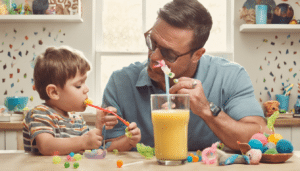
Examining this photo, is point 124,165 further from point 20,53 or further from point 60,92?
point 20,53

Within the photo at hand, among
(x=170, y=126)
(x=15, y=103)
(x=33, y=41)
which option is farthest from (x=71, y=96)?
(x=33, y=41)

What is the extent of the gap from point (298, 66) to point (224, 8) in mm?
1018

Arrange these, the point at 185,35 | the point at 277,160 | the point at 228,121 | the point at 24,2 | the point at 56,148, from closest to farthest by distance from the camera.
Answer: the point at 277,160
the point at 56,148
the point at 228,121
the point at 185,35
the point at 24,2

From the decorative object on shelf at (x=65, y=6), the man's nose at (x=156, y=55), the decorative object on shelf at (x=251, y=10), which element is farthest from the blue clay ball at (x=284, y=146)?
the decorative object on shelf at (x=65, y=6)

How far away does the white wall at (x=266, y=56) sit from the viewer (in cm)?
359

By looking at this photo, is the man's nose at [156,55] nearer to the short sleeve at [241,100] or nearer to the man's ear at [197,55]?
the man's ear at [197,55]

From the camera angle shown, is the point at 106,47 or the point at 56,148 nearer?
the point at 56,148

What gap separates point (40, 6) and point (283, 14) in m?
2.46

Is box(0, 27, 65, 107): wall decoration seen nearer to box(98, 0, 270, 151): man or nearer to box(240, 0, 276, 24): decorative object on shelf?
box(240, 0, 276, 24): decorative object on shelf

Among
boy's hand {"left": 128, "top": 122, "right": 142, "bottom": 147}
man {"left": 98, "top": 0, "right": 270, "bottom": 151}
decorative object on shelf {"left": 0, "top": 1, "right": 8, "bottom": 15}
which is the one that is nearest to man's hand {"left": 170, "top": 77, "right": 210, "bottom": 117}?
man {"left": 98, "top": 0, "right": 270, "bottom": 151}

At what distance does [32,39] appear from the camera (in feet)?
11.9

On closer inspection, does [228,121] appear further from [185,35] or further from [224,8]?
[224,8]

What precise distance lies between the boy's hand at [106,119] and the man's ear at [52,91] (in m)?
0.31

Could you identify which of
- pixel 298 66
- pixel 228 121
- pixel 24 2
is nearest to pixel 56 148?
pixel 228 121
